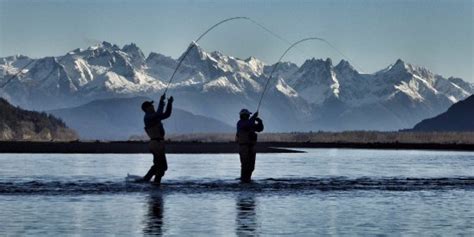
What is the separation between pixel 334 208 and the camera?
26.8m

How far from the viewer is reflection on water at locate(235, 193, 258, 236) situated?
71.0 feet

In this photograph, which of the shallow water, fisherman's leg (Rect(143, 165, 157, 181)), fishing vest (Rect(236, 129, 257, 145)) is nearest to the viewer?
the shallow water

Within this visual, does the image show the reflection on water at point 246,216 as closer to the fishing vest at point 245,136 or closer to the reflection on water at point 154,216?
the reflection on water at point 154,216

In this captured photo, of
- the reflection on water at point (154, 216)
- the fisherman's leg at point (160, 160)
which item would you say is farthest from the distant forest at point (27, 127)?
the reflection on water at point (154, 216)

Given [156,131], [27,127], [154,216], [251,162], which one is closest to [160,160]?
[156,131]

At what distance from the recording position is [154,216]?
2441 cm

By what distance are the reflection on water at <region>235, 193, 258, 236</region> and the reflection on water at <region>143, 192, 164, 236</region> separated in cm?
146

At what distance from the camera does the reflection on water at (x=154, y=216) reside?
21.6m

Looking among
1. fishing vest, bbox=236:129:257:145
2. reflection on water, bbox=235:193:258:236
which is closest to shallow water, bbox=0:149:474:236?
reflection on water, bbox=235:193:258:236

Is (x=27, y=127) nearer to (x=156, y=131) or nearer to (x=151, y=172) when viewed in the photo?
(x=151, y=172)

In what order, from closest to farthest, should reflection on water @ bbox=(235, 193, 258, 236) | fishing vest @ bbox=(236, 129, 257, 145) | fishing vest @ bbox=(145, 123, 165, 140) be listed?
reflection on water @ bbox=(235, 193, 258, 236) < fishing vest @ bbox=(145, 123, 165, 140) < fishing vest @ bbox=(236, 129, 257, 145)

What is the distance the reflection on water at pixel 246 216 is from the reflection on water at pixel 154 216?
1.46 metres

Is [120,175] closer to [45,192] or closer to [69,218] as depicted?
[45,192]

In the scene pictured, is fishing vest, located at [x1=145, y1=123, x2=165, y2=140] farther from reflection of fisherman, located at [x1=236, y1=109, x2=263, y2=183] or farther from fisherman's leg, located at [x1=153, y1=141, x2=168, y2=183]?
reflection of fisherman, located at [x1=236, y1=109, x2=263, y2=183]
